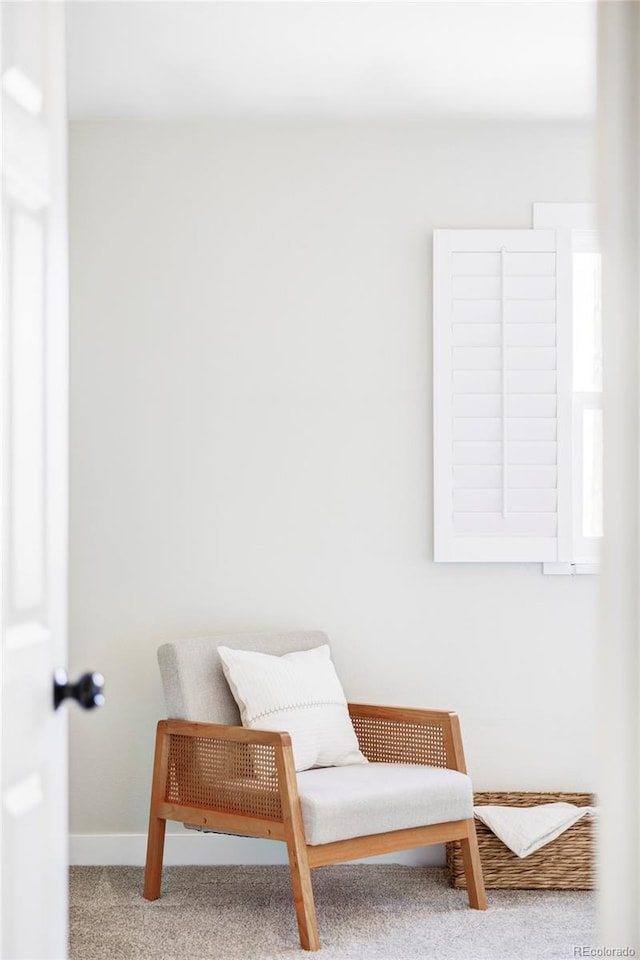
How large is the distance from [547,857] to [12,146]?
2.80 meters

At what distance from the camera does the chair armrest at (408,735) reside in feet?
10.8

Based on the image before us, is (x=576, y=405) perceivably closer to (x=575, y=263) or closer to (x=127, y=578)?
(x=575, y=263)

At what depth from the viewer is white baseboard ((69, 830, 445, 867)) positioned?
3697mm

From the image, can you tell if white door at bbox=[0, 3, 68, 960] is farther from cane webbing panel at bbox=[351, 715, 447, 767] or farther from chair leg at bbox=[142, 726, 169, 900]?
cane webbing panel at bbox=[351, 715, 447, 767]

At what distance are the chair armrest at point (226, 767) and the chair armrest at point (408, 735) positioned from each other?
54cm

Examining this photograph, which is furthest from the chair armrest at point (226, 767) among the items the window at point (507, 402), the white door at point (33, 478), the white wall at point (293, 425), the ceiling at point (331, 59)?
the ceiling at point (331, 59)

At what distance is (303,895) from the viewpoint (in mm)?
2838

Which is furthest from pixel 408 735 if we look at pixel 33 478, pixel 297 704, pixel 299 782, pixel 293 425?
pixel 33 478

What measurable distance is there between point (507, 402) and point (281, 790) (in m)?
1.66

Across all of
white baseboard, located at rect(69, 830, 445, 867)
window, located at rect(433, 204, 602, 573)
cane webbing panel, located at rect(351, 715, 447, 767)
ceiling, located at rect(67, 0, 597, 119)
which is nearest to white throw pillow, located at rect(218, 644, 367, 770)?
cane webbing panel, located at rect(351, 715, 447, 767)

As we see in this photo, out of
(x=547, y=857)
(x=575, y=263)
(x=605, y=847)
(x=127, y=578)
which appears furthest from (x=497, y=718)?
(x=605, y=847)

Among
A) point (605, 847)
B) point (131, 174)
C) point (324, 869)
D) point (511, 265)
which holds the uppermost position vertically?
point (131, 174)

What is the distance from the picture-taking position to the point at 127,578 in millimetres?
3771

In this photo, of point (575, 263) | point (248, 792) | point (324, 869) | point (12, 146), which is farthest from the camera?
point (575, 263)
